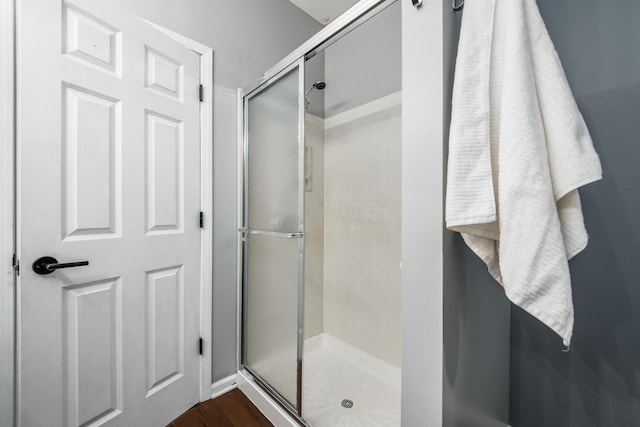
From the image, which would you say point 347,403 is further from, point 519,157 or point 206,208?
point 519,157

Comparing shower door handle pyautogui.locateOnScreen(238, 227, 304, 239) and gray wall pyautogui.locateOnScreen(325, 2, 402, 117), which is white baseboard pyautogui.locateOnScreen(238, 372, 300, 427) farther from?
gray wall pyautogui.locateOnScreen(325, 2, 402, 117)

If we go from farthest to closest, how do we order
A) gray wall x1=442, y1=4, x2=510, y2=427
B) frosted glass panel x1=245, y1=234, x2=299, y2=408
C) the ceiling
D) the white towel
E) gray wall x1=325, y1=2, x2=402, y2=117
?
the ceiling
gray wall x1=325, y1=2, x2=402, y2=117
frosted glass panel x1=245, y1=234, x2=299, y2=408
gray wall x1=442, y1=4, x2=510, y2=427
the white towel

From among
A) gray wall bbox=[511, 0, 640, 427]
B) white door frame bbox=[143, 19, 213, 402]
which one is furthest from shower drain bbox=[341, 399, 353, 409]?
gray wall bbox=[511, 0, 640, 427]

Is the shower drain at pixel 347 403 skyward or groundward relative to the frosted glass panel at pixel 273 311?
groundward

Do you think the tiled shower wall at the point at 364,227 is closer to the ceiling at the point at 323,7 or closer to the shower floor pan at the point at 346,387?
the shower floor pan at the point at 346,387

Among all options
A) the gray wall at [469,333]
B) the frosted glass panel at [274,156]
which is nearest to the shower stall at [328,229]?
the frosted glass panel at [274,156]

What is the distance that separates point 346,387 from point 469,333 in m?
1.13

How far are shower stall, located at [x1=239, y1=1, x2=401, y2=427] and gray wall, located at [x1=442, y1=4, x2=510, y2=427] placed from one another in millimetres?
574

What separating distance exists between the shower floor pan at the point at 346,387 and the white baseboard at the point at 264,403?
0.10 m

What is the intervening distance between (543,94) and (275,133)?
117cm

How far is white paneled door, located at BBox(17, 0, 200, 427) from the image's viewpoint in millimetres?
1014

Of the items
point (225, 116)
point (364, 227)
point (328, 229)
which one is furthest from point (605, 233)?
point (225, 116)

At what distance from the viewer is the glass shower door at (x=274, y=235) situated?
1.36m

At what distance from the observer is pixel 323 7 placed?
2027 millimetres
